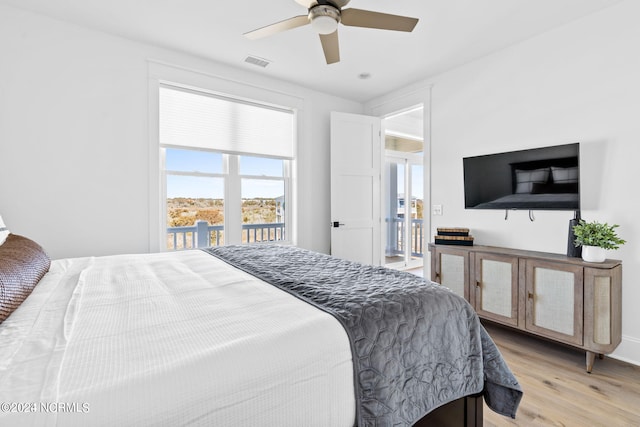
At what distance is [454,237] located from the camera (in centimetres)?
318

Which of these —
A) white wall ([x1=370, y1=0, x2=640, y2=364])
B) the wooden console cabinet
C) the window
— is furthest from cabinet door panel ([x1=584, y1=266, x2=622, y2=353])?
the window

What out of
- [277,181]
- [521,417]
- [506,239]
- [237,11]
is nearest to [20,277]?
[237,11]

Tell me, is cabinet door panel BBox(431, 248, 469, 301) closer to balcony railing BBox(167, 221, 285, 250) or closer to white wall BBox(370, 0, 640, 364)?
white wall BBox(370, 0, 640, 364)

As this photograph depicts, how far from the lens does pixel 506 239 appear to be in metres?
3.04

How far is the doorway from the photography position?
5.38 m

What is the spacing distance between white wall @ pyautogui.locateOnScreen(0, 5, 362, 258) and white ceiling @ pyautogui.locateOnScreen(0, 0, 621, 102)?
0.18 metres

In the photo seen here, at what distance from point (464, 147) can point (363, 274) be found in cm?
256

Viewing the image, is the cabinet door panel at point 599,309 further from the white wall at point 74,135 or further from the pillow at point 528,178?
the white wall at point 74,135

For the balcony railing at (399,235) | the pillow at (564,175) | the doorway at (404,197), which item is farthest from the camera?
the balcony railing at (399,235)

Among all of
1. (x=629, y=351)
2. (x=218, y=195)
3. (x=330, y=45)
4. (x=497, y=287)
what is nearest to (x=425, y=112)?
(x=330, y=45)

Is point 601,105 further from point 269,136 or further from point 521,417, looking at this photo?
point 269,136

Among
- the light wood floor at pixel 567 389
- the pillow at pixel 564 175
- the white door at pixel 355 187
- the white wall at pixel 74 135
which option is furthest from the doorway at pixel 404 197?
the white wall at pixel 74 135

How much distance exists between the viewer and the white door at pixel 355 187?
410 centimetres

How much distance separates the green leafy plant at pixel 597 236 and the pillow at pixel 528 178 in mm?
560
